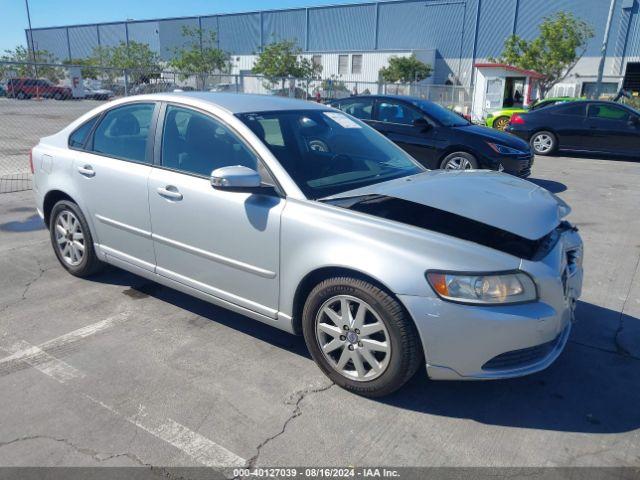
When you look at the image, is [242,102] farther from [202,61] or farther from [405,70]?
[202,61]

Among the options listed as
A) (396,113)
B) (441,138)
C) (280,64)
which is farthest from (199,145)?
(280,64)

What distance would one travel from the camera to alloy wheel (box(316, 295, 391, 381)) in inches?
113

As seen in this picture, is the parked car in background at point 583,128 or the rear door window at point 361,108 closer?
the rear door window at point 361,108

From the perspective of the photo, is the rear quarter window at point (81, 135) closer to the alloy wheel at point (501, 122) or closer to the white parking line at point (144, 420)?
the white parking line at point (144, 420)

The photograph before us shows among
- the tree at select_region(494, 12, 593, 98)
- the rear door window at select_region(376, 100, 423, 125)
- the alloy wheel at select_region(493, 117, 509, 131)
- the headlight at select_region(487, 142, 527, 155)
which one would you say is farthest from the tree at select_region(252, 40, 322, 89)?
the headlight at select_region(487, 142, 527, 155)

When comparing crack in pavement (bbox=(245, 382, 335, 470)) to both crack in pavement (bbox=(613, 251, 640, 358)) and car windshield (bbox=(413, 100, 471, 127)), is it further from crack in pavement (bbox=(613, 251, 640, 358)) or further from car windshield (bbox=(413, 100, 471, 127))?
car windshield (bbox=(413, 100, 471, 127))

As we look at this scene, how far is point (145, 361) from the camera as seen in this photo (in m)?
3.41

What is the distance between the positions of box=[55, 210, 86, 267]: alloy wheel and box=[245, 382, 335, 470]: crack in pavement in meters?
2.50

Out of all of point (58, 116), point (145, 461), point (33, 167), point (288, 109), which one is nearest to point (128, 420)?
point (145, 461)

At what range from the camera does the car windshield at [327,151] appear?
341 cm

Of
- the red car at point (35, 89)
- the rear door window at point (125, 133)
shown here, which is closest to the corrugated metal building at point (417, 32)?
the red car at point (35, 89)

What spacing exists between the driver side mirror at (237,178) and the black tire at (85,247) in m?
1.83

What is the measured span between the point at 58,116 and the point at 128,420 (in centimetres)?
1525

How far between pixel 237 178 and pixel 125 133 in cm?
161
